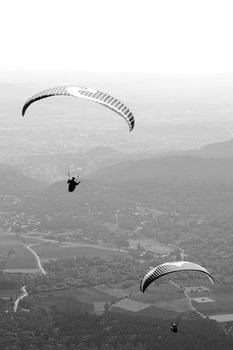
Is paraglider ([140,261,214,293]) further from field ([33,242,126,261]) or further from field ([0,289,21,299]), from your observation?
field ([33,242,126,261])

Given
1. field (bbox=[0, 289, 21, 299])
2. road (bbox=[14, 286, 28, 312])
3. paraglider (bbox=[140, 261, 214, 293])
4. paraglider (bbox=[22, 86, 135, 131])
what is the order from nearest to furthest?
1. paraglider (bbox=[22, 86, 135, 131])
2. paraglider (bbox=[140, 261, 214, 293])
3. road (bbox=[14, 286, 28, 312])
4. field (bbox=[0, 289, 21, 299])

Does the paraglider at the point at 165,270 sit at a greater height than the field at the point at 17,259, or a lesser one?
greater

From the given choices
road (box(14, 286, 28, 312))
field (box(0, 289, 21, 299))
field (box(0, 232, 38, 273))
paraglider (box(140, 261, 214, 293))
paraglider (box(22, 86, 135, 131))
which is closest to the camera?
paraglider (box(22, 86, 135, 131))

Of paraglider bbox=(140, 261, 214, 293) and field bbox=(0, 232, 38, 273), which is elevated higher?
paraglider bbox=(140, 261, 214, 293)

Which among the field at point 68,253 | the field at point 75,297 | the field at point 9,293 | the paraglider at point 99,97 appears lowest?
the field at point 9,293

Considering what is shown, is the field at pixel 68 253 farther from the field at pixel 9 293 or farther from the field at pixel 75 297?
the field at pixel 75 297

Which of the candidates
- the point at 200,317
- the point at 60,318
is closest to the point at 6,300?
the point at 60,318

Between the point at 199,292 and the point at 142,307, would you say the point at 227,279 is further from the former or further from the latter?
the point at 142,307

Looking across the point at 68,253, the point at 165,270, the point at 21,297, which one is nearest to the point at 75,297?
the point at 21,297

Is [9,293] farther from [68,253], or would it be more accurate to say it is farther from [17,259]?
[68,253]

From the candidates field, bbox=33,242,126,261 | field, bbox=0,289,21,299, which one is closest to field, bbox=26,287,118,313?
field, bbox=0,289,21,299

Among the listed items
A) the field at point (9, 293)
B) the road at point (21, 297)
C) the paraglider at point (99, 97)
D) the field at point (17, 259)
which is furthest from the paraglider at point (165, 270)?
the field at point (17, 259)
